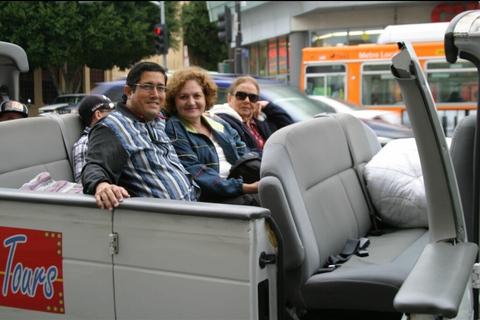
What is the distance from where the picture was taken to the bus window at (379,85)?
14.5 meters

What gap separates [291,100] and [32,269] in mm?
A: 5762

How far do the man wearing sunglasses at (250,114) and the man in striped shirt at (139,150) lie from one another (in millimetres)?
999

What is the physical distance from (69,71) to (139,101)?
27651 mm

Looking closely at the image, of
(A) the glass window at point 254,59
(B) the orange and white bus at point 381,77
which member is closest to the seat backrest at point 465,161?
(B) the orange and white bus at point 381,77

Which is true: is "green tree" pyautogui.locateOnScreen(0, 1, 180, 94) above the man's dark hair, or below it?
above

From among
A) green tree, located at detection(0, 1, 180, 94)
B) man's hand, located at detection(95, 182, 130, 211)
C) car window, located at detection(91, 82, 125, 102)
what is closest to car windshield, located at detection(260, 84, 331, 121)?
car window, located at detection(91, 82, 125, 102)

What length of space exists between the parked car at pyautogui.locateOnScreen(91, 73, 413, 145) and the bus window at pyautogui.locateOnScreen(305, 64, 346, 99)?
22.1 feet

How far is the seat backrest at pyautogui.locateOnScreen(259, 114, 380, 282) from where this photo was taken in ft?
8.89

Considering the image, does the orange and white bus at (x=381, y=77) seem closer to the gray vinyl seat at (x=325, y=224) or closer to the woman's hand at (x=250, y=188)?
the gray vinyl seat at (x=325, y=224)

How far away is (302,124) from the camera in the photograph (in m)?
3.29

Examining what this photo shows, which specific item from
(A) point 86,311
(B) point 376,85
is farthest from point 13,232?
(B) point 376,85

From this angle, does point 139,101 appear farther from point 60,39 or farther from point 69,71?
point 69,71

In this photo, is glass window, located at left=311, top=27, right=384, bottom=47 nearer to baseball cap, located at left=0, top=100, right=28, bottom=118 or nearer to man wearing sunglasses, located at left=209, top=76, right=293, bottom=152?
man wearing sunglasses, located at left=209, top=76, right=293, bottom=152

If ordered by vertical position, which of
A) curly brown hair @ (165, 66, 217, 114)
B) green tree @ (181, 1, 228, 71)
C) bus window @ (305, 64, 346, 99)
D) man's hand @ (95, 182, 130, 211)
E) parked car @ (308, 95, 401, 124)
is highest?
green tree @ (181, 1, 228, 71)
